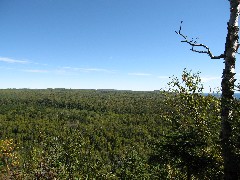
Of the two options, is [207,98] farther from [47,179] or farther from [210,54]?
[47,179]

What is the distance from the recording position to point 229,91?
8.77m

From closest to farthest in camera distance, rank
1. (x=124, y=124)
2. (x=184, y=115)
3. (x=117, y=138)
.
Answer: (x=184, y=115), (x=117, y=138), (x=124, y=124)

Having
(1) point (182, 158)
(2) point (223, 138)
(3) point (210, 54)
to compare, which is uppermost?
(3) point (210, 54)

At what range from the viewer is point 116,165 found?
13162 centimetres

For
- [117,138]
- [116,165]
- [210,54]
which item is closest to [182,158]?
[210,54]

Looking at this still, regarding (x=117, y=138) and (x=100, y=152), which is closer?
(x=100, y=152)

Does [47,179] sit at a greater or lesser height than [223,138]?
lesser

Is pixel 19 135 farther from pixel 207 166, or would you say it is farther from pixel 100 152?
pixel 207 166

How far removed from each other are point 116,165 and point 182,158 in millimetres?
123170

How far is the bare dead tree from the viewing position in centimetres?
852

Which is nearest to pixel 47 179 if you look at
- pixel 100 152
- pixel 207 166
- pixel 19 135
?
pixel 207 166

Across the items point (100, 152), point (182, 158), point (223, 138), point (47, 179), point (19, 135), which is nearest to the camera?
point (223, 138)

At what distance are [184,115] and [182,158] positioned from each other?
2022mm

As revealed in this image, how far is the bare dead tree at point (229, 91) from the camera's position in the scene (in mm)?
8523
